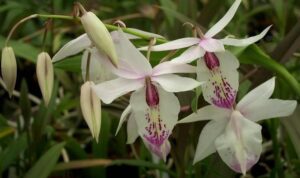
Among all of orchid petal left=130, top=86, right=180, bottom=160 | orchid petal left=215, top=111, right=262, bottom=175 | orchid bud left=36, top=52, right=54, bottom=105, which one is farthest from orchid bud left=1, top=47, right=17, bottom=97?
orchid petal left=215, top=111, right=262, bottom=175

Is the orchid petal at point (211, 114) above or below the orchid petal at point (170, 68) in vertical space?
below

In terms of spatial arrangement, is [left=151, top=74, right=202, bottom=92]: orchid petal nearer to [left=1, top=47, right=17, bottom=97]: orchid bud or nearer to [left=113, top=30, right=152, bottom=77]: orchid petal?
[left=113, top=30, right=152, bottom=77]: orchid petal

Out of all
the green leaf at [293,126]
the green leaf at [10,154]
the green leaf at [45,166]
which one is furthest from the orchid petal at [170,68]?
the green leaf at [10,154]

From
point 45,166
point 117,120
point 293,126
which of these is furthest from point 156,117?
point 117,120

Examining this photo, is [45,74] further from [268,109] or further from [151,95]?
[268,109]

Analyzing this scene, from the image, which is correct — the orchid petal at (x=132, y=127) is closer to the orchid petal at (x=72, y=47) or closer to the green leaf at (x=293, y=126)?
the orchid petal at (x=72, y=47)

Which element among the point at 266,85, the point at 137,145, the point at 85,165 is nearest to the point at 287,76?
the point at 266,85

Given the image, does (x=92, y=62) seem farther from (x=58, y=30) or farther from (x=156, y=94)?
(x=58, y=30)
